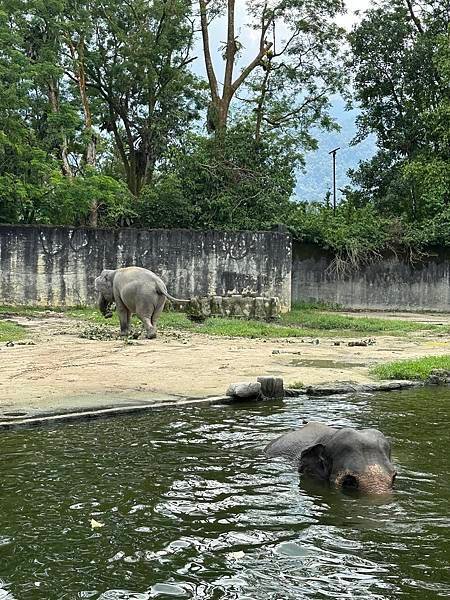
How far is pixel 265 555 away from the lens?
4.53 m

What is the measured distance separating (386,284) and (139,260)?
10216 mm

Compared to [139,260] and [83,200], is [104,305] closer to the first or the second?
[139,260]

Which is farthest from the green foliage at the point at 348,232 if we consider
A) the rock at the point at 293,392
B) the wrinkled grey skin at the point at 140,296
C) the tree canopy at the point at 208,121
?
the rock at the point at 293,392

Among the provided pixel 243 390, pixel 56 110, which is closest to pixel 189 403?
pixel 243 390

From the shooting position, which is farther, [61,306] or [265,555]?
[61,306]

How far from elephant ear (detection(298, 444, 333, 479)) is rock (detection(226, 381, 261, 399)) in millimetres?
3017

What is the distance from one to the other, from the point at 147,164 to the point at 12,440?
29.9 meters

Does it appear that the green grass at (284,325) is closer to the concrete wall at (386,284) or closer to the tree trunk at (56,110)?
the concrete wall at (386,284)

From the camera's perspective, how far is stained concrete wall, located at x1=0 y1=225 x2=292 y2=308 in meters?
23.7

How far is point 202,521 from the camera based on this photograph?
5.11m

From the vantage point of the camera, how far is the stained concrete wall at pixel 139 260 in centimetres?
2372

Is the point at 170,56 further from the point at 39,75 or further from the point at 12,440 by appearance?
the point at 12,440

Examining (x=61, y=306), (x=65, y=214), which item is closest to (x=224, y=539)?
(x=61, y=306)

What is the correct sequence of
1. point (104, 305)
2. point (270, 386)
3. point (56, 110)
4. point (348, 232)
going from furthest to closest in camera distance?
1. point (348, 232)
2. point (56, 110)
3. point (104, 305)
4. point (270, 386)
